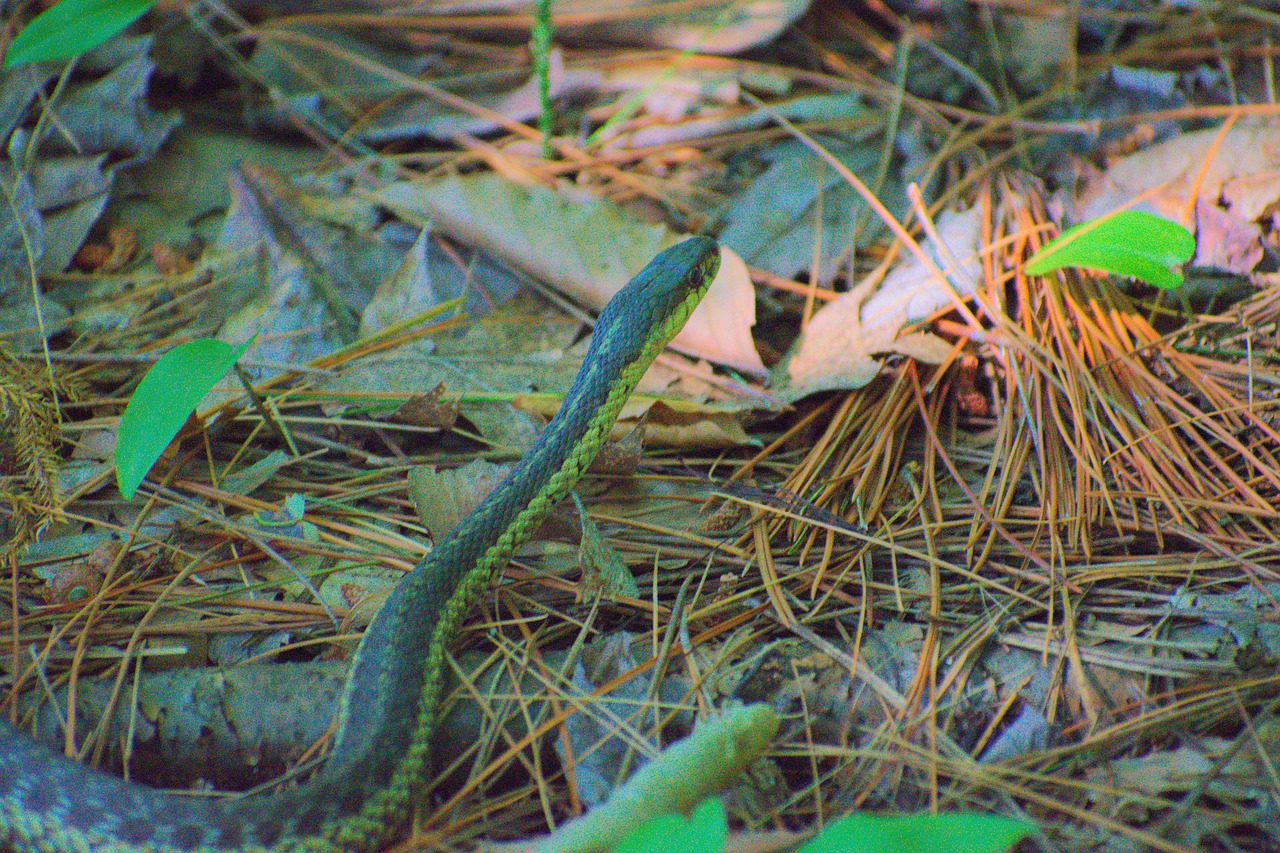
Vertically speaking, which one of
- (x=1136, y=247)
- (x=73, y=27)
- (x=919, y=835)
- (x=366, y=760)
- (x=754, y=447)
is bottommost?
(x=366, y=760)

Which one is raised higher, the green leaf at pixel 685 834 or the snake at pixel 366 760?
the green leaf at pixel 685 834

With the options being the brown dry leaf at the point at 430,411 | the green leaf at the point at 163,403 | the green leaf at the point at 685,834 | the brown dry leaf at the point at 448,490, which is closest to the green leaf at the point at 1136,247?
the brown dry leaf at the point at 448,490

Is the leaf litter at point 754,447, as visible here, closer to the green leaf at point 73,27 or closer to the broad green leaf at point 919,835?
the broad green leaf at point 919,835

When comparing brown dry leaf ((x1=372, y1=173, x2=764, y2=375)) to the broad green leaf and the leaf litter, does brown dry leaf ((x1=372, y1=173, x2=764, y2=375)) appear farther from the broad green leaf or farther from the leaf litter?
the broad green leaf

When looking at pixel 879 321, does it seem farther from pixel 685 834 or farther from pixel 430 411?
pixel 685 834

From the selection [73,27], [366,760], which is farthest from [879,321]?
[73,27]

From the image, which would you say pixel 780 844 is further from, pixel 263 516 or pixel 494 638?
pixel 263 516
